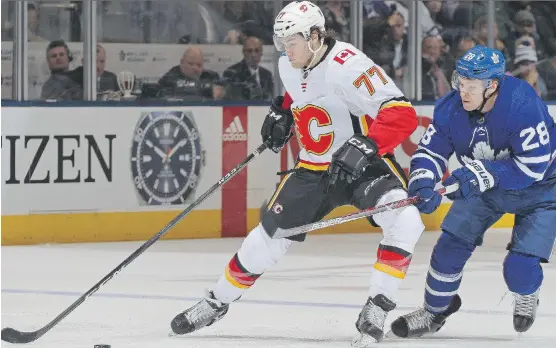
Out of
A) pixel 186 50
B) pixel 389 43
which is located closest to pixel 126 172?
pixel 186 50

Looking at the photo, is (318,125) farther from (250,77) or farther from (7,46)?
(250,77)

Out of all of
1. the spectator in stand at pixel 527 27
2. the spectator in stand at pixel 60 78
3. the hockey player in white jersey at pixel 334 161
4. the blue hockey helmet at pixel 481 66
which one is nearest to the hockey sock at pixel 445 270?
the hockey player in white jersey at pixel 334 161

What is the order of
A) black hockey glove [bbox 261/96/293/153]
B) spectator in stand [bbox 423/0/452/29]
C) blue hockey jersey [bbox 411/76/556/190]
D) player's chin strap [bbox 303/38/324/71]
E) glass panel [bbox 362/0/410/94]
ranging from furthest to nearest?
spectator in stand [bbox 423/0/452/29] → glass panel [bbox 362/0/410/94] → black hockey glove [bbox 261/96/293/153] → player's chin strap [bbox 303/38/324/71] → blue hockey jersey [bbox 411/76/556/190]

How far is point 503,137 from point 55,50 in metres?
4.13

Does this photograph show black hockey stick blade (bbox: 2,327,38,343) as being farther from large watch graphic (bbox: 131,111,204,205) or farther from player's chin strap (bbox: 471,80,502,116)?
large watch graphic (bbox: 131,111,204,205)

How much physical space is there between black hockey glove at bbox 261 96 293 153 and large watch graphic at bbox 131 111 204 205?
3.18m

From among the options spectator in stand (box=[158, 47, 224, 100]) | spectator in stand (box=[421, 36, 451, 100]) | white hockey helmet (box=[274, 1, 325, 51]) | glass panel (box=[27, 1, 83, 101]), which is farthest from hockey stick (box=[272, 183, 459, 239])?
spectator in stand (box=[421, 36, 451, 100])

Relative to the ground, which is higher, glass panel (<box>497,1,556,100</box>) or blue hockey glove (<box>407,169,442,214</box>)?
glass panel (<box>497,1,556,100</box>)

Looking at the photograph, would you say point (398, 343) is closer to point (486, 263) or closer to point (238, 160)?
point (486, 263)

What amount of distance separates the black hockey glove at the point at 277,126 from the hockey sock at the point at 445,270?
77cm

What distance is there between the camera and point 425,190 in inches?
233

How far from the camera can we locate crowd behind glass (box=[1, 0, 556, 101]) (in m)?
9.51

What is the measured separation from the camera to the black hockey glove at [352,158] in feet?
19.3

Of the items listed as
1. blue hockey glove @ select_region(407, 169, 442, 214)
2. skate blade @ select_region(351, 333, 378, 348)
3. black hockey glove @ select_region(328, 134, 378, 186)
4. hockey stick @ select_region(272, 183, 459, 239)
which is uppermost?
black hockey glove @ select_region(328, 134, 378, 186)
